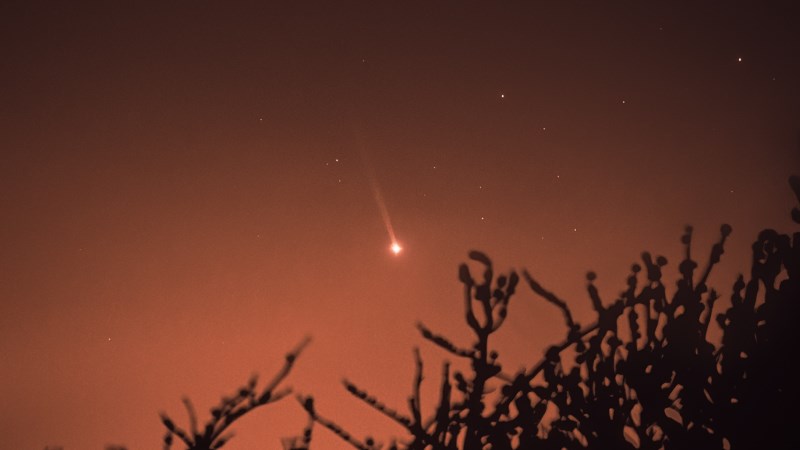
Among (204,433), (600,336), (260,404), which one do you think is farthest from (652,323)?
(204,433)

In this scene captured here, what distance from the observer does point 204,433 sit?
22.0 feet

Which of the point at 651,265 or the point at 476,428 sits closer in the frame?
the point at 476,428

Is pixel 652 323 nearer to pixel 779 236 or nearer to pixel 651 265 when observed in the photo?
pixel 651 265

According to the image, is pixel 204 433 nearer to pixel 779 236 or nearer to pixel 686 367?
pixel 686 367

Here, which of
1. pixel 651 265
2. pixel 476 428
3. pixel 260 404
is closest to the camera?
pixel 476 428

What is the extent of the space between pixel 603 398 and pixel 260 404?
4288 mm

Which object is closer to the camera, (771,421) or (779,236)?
(771,421)

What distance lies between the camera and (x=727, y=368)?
6793 millimetres

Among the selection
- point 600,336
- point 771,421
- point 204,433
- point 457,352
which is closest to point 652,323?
point 600,336

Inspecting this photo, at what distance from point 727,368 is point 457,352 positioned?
10.7ft

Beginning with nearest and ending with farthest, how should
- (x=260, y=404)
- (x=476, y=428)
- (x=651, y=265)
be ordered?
(x=476, y=428), (x=260, y=404), (x=651, y=265)

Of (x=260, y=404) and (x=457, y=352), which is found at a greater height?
(x=457, y=352)

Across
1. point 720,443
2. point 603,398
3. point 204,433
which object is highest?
point 603,398

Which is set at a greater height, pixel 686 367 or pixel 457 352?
pixel 686 367
